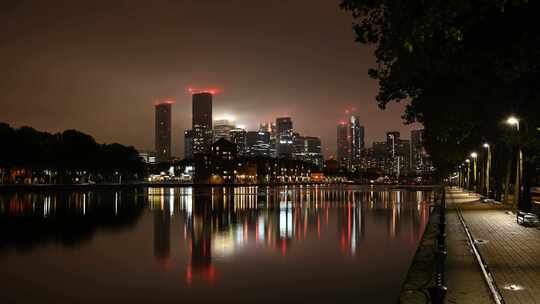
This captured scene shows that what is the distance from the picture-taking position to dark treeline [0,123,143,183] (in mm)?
127250

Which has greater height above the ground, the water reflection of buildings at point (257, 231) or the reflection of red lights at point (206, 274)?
the reflection of red lights at point (206, 274)

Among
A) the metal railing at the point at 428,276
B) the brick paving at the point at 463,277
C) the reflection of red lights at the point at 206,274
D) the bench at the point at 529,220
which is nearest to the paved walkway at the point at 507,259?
the brick paving at the point at 463,277

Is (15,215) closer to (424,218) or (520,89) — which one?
(424,218)

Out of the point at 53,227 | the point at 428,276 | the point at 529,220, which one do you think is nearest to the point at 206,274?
the point at 428,276

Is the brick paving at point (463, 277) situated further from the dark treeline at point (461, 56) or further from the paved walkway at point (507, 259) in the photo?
the dark treeline at point (461, 56)

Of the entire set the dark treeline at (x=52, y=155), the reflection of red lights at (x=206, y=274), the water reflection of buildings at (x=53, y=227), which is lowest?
the water reflection of buildings at (x=53, y=227)

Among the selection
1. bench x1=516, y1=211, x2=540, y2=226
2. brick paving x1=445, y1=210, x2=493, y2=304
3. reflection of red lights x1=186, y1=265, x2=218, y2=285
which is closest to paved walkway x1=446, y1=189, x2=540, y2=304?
brick paving x1=445, y1=210, x2=493, y2=304

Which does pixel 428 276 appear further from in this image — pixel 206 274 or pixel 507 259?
pixel 206 274

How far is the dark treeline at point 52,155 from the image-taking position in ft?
417

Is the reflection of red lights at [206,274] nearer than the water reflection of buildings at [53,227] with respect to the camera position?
Yes

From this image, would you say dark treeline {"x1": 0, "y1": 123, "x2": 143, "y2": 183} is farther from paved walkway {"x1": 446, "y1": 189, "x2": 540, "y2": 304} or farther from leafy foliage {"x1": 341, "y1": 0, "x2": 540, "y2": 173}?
paved walkway {"x1": 446, "y1": 189, "x2": 540, "y2": 304}

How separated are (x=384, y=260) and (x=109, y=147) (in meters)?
170

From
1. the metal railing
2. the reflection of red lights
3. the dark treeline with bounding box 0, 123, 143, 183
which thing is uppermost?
→ the dark treeline with bounding box 0, 123, 143, 183

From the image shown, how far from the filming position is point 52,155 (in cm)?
14575
